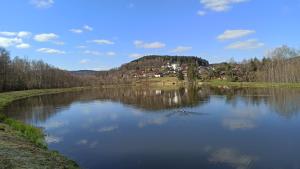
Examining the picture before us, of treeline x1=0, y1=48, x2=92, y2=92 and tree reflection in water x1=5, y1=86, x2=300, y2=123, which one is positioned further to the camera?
treeline x1=0, y1=48, x2=92, y2=92

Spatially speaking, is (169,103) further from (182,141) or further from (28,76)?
(28,76)

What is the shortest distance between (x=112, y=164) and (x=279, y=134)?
15.0 metres

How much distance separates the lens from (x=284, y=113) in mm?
39969

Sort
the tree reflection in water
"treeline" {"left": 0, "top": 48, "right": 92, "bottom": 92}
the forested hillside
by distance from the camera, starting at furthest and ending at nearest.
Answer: the forested hillside → "treeline" {"left": 0, "top": 48, "right": 92, "bottom": 92} → the tree reflection in water

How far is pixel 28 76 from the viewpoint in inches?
4889

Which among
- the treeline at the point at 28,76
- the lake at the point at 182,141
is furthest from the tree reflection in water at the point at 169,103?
the treeline at the point at 28,76

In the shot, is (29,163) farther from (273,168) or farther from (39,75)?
(39,75)

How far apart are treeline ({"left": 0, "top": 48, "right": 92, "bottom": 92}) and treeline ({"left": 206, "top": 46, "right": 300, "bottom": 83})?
255 feet

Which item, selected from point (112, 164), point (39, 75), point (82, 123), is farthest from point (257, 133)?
point (39, 75)

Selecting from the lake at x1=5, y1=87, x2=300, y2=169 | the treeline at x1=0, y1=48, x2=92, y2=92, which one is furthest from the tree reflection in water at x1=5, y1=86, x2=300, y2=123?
the treeline at x1=0, y1=48, x2=92, y2=92

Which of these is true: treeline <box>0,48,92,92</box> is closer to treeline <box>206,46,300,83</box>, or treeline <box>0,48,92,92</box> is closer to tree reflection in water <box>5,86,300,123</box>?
tree reflection in water <box>5,86,300,123</box>

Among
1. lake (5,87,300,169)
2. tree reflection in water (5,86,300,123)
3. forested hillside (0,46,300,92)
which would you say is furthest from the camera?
forested hillside (0,46,300,92)

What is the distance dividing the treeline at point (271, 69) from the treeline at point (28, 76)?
77.7 m

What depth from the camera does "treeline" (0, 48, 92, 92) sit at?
3959 inches
